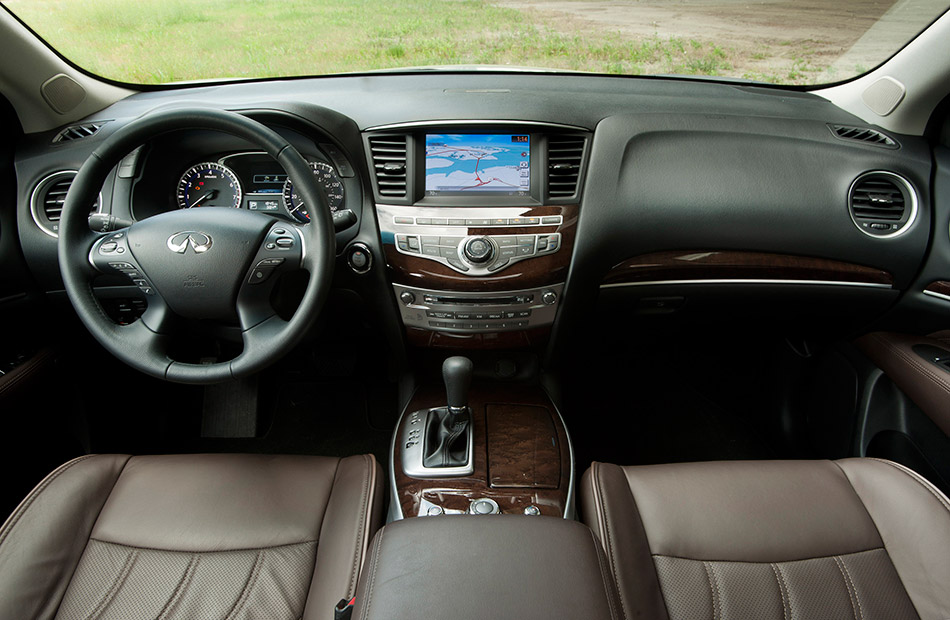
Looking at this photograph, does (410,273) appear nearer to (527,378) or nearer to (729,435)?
(527,378)

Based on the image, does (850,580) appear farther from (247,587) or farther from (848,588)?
(247,587)

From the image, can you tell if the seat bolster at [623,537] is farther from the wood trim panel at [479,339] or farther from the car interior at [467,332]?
the wood trim panel at [479,339]

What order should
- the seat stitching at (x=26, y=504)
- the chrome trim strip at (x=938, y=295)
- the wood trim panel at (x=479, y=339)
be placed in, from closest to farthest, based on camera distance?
1. the seat stitching at (x=26, y=504)
2. the chrome trim strip at (x=938, y=295)
3. the wood trim panel at (x=479, y=339)

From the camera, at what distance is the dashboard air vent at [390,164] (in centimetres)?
146

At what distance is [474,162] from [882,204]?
1.18 meters

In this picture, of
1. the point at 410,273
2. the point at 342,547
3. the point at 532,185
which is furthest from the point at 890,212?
the point at 342,547

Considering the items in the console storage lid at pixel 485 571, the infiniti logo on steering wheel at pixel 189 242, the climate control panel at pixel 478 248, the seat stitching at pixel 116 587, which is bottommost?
the seat stitching at pixel 116 587

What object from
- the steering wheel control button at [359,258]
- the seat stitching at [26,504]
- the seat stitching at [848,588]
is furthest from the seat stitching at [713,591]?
the seat stitching at [26,504]

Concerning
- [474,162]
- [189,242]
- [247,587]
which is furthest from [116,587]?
[474,162]

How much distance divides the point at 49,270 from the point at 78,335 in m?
0.32

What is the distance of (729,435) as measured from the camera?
7.39 ft

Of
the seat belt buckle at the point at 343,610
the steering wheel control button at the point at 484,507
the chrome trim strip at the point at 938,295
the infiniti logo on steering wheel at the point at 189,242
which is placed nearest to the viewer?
the seat belt buckle at the point at 343,610

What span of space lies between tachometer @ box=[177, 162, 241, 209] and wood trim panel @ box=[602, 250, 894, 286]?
3.69ft

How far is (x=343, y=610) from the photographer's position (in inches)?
38.2
